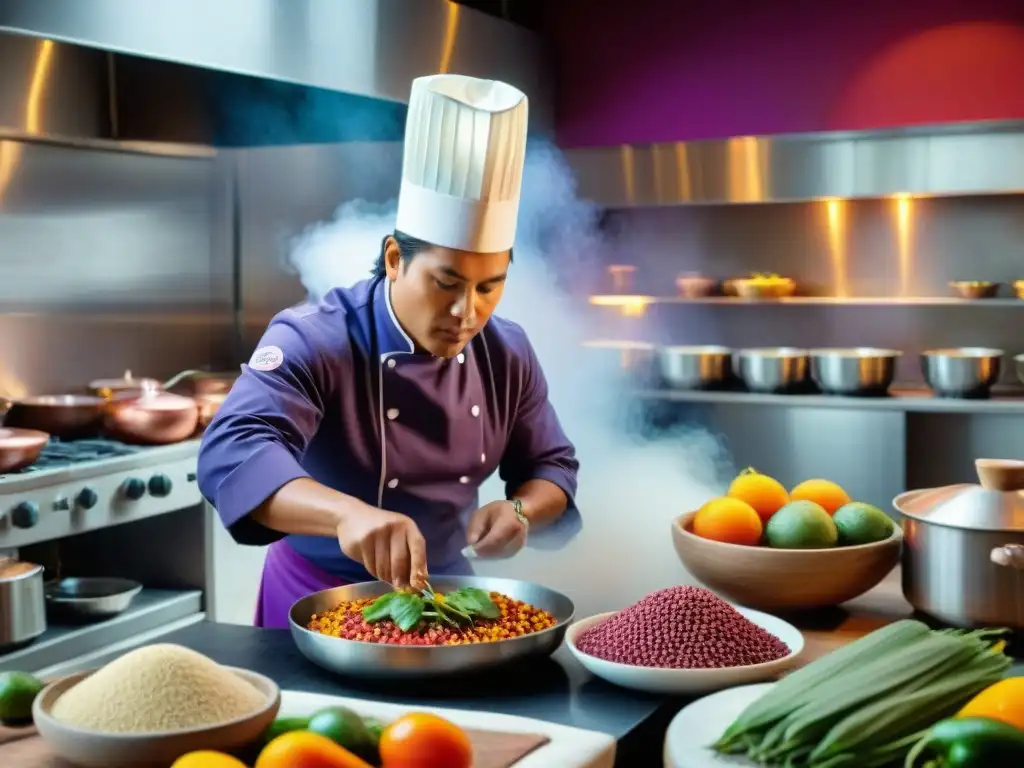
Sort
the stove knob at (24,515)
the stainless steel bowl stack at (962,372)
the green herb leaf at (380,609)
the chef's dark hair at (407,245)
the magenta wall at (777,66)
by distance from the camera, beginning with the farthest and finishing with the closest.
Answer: the magenta wall at (777,66), the stainless steel bowl stack at (962,372), the stove knob at (24,515), the chef's dark hair at (407,245), the green herb leaf at (380,609)

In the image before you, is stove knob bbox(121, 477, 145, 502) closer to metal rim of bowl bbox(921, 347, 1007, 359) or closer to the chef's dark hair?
the chef's dark hair

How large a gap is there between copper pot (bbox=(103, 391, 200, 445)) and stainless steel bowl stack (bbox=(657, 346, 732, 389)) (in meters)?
2.10

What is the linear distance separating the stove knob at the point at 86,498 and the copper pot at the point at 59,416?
20.7 inches

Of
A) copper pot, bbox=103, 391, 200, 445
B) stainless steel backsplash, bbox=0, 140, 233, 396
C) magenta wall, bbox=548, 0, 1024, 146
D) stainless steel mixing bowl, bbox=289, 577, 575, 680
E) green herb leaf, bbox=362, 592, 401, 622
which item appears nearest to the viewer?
stainless steel mixing bowl, bbox=289, 577, 575, 680

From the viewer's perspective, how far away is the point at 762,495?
2.01m

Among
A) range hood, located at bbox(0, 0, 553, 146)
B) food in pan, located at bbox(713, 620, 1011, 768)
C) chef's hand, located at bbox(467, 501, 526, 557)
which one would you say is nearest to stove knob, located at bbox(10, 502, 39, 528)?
range hood, located at bbox(0, 0, 553, 146)

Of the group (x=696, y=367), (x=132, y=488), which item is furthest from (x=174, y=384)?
(x=696, y=367)

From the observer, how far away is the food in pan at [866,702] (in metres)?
1.29

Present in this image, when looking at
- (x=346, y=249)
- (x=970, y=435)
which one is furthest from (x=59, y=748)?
(x=970, y=435)

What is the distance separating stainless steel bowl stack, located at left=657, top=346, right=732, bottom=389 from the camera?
500 centimetres

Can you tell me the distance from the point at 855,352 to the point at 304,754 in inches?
160

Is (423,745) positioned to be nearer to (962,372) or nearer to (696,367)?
(962,372)

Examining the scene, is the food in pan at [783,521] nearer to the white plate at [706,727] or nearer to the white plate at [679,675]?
the white plate at [679,675]

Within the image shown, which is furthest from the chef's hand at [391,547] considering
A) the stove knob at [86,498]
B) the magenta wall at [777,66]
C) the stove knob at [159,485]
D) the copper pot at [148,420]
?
the magenta wall at [777,66]
